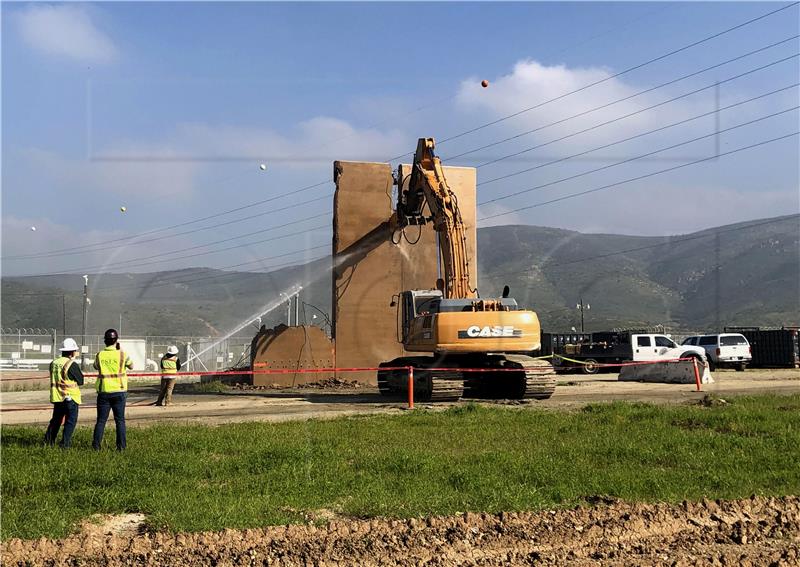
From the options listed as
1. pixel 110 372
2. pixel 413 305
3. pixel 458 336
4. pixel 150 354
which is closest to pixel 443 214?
pixel 413 305

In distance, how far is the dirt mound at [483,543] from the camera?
20.7 ft

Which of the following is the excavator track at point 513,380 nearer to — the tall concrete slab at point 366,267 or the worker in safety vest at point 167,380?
the tall concrete slab at point 366,267

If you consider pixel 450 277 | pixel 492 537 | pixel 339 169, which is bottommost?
pixel 492 537

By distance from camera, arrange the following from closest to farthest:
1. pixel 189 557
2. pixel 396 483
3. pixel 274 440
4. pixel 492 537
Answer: pixel 189 557, pixel 492 537, pixel 396 483, pixel 274 440

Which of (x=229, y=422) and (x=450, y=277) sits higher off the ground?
(x=450, y=277)

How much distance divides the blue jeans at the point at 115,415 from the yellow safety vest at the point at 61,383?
0.64 metres

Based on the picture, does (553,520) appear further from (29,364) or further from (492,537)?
(29,364)

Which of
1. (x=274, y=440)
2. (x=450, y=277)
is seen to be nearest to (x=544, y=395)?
(x=450, y=277)

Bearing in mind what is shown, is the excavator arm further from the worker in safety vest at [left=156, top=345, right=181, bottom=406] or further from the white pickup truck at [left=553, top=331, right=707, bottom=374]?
the white pickup truck at [left=553, top=331, right=707, bottom=374]

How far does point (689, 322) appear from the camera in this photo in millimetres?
193000

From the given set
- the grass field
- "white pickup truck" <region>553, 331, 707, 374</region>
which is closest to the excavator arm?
the grass field

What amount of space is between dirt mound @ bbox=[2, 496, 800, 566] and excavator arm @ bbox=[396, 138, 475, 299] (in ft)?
45.3

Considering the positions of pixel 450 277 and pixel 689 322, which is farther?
pixel 689 322

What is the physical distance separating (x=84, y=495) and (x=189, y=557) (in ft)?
8.28
